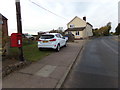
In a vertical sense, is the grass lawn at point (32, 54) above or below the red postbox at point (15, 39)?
below

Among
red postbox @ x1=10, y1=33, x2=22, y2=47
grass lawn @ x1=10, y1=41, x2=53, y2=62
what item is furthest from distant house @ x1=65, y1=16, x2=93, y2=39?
red postbox @ x1=10, y1=33, x2=22, y2=47

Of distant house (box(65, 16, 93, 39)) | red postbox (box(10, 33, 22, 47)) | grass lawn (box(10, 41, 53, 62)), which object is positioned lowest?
grass lawn (box(10, 41, 53, 62))

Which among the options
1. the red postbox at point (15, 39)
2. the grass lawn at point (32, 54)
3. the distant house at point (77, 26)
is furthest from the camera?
the distant house at point (77, 26)

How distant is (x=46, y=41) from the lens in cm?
851

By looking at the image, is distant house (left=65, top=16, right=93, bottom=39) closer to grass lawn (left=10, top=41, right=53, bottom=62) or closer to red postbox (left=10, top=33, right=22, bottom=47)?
grass lawn (left=10, top=41, right=53, bottom=62)

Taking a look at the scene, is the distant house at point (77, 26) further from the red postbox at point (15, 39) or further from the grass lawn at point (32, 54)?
the red postbox at point (15, 39)

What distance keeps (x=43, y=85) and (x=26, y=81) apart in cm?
69

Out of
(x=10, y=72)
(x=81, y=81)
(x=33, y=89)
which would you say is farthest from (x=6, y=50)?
(x=81, y=81)

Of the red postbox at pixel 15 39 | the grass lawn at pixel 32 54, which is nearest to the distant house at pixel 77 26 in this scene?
the grass lawn at pixel 32 54

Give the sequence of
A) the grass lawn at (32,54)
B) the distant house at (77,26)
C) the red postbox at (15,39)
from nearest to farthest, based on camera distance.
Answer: the red postbox at (15,39) → the grass lawn at (32,54) → the distant house at (77,26)

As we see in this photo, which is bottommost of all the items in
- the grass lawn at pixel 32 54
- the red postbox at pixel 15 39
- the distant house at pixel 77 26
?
the grass lawn at pixel 32 54

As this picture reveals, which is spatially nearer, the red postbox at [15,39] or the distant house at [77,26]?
the red postbox at [15,39]

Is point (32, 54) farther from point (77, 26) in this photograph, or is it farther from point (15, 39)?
point (77, 26)

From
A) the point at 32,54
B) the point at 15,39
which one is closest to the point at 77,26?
the point at 32,54
